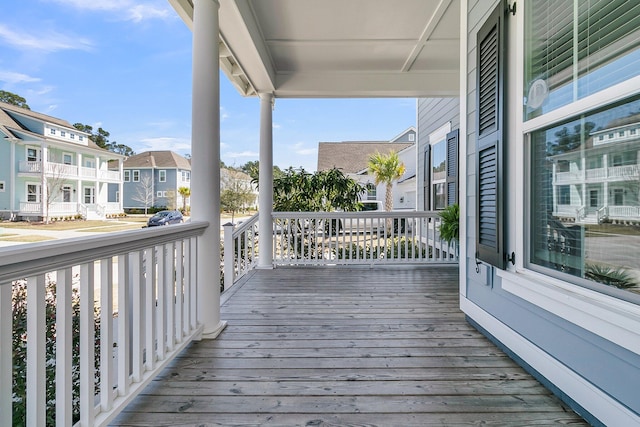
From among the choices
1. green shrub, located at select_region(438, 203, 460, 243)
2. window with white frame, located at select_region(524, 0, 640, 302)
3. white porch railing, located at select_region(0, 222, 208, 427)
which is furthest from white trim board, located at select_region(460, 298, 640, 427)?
white porch railing, located at select_region(0, 222, 208, 427)

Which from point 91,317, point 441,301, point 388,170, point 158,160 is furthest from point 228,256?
point 388,170

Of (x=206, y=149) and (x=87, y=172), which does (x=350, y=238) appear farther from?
(x=87, y=172)

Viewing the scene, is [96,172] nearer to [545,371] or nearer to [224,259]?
[545,371]

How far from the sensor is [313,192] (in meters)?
6.19

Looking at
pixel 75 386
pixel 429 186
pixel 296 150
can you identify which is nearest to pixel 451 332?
pixel 75 386

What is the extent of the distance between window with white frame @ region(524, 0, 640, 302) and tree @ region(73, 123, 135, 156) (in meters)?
2.18

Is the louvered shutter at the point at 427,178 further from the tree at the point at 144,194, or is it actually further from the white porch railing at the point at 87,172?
the white porch railing at the point at 87,172

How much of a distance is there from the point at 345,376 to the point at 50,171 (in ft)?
5.57

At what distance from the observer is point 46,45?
3.74 ft

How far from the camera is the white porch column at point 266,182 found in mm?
4840

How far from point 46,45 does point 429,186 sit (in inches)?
245

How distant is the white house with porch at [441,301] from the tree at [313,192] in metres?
2.97

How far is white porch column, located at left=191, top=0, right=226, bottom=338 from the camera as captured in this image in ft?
7.77

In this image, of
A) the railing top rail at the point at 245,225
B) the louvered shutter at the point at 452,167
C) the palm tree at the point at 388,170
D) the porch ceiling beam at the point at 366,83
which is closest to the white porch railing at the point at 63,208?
the railing top rail at the point at 245,225
